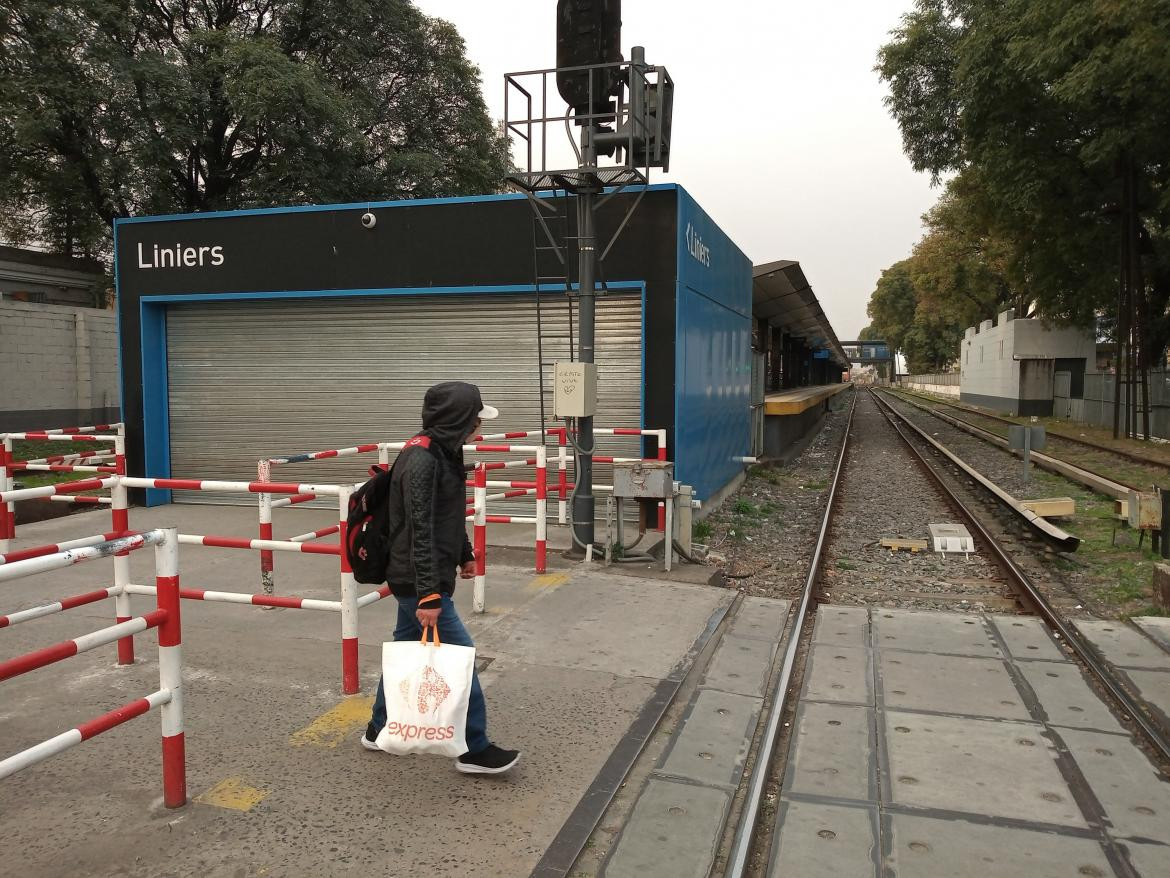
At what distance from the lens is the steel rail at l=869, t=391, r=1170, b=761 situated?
13.8 ft

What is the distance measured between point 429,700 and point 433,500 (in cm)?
76

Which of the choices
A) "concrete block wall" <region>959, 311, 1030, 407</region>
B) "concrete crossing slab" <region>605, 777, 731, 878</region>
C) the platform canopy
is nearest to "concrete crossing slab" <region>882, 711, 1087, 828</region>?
"concrete crossing slab" <region>605, 777, 731, 878</region>

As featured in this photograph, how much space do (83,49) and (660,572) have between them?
68.2ft

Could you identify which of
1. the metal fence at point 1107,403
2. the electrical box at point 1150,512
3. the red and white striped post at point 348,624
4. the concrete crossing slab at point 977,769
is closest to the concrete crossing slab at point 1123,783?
the concrete crossing slab at point 977,769

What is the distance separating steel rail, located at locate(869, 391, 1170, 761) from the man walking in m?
3.16

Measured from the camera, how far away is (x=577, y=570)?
725 centimetres

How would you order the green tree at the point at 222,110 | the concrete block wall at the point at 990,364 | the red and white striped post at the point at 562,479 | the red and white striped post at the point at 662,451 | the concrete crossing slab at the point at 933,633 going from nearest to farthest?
the concrete crossing slab at the point at 933,633, the red and white striped post at the point at 562,479, the red and white striped post at the point at 662,451, the green tree at the point at 222,110, the concrete block wall at the point at 990,364

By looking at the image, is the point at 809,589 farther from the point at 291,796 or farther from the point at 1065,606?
the point at 291,796

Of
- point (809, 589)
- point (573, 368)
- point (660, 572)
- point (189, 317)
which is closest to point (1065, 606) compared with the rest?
point (809, 589)

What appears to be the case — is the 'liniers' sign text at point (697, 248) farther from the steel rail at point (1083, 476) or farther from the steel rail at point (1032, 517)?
the steel rail at point (1083, 476)

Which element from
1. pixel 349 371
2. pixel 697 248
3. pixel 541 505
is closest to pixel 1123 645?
pixel 541 505

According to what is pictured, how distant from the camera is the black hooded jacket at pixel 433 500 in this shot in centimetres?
333

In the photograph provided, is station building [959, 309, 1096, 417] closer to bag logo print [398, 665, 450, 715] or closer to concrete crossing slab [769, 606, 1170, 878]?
concrete crossing slab [769, 606, 1170, 878]

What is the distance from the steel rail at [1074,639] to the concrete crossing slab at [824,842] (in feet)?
5.62
